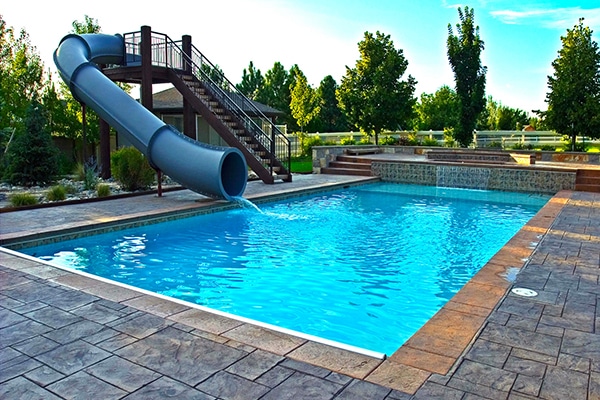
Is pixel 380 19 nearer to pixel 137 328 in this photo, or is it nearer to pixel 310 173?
pixel 310 173

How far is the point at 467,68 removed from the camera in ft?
79.0

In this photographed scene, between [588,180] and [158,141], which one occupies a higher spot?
[158,141]

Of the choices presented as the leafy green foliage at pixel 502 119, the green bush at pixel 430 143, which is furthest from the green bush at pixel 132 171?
the leafy green foliage at pixel 502 119

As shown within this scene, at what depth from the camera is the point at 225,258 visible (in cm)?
773

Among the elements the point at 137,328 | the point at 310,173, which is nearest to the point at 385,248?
the point at 137,328

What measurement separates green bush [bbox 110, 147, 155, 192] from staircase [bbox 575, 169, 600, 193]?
12.6 meters

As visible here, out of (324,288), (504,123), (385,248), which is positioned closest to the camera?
(324,288)

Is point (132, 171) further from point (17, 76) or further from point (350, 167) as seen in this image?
point (17, 76)

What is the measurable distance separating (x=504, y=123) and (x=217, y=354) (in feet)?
142

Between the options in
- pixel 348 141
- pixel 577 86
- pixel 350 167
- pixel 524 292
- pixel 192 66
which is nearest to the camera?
pixel 524 292

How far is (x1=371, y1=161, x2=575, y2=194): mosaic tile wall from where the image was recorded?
51.0ft

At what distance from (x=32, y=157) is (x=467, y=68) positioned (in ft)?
63.6

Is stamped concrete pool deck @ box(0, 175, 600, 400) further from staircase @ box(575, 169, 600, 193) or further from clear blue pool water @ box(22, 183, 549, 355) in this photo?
staircase @ box(575, 169, 600, 193)

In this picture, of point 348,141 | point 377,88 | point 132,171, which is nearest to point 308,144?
point 348,141
